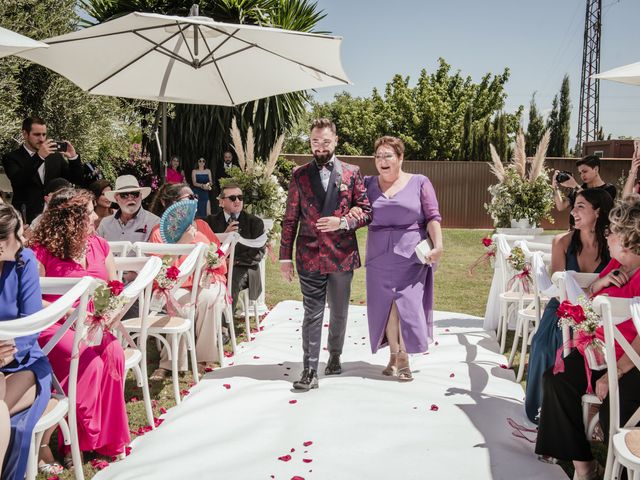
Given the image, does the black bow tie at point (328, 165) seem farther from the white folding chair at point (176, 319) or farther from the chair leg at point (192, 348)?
the chair leg at point (192, 348)

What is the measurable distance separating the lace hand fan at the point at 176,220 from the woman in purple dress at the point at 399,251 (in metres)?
1.57

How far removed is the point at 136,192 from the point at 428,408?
11.5ft

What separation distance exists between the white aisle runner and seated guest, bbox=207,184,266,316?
3.31 feet

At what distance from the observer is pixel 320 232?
4.52m

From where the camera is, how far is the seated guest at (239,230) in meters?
6.20

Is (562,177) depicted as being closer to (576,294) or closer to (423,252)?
(423,252)

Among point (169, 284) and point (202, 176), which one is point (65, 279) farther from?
point (202, 176)

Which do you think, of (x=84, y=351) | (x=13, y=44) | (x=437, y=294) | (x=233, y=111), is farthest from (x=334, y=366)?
(x=233, y=111)

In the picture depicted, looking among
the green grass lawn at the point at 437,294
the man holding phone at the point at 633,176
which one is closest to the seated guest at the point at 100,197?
the green grass lawn at the point at 437,294

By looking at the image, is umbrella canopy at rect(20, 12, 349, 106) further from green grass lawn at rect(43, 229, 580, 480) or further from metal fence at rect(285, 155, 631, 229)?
metal fence at rect(285, 155, 631, 229)

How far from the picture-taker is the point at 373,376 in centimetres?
483

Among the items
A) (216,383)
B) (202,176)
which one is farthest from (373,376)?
(202,176)

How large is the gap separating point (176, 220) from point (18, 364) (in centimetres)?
240

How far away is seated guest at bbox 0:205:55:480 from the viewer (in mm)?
2633
